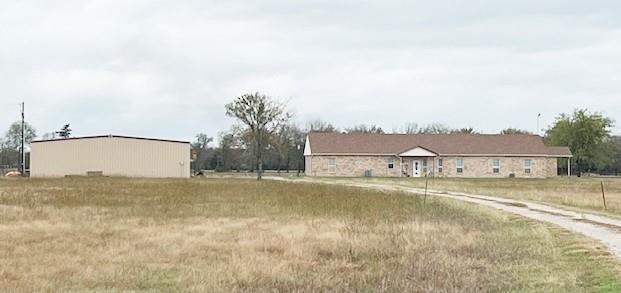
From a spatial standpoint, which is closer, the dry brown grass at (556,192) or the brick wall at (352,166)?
the dry brown grass at (556,192)

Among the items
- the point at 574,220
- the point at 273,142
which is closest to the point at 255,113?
the point at 273,142

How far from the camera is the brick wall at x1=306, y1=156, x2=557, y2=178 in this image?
73.5 meters

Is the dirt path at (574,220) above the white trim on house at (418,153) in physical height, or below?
below

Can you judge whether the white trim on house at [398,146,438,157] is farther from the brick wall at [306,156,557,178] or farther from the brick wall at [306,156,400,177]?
the brick wall at [306,156,400,177]

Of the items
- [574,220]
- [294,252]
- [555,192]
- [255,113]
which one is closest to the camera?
[294,252]

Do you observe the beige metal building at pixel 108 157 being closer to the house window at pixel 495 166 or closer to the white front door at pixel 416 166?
the white front door at pixel 416 166

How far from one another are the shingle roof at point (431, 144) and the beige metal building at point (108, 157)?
14351 millimetres

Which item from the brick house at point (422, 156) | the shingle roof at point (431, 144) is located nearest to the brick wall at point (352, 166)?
the brick house at point (422, 156)

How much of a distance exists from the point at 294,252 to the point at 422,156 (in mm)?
61443

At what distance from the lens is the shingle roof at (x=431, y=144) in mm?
73812

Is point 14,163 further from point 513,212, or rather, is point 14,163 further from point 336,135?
point 513,212

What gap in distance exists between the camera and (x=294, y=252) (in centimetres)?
1362

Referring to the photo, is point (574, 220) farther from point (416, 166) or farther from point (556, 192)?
point (416, 166)

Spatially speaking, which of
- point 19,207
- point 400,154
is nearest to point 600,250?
point 19,207
